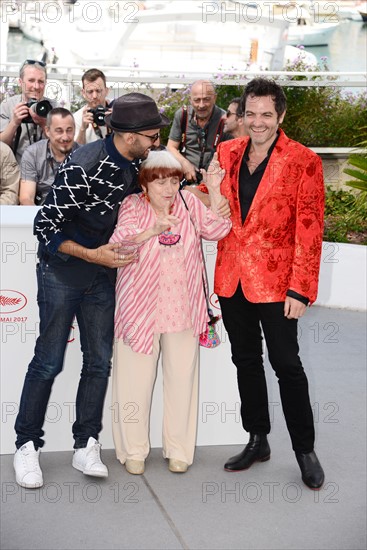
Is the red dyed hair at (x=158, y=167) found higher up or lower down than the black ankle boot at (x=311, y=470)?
higher up

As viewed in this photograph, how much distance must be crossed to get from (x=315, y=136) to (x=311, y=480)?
637cm

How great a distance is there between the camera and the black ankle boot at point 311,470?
4.64 meters

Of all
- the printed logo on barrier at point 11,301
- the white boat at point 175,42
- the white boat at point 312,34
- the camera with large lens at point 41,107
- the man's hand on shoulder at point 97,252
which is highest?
the white boat at point 312,34

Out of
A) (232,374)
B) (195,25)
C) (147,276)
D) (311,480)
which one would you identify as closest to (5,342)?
(147,276)

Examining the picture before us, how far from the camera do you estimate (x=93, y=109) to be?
7.08 m

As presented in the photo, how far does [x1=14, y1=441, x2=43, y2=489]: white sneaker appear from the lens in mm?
4559

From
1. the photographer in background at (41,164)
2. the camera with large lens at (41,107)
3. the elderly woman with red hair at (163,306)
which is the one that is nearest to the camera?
the elderly woman with red hair at (163,306)

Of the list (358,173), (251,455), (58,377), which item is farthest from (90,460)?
(358,173)

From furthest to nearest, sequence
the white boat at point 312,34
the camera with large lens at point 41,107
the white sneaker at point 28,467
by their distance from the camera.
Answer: the white boat at point 312,34 → the camera with large lens at point 41,107 → the white sneaker at point 28,467

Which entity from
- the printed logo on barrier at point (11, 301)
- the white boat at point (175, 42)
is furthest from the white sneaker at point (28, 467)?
the white boat at point (175, 42)

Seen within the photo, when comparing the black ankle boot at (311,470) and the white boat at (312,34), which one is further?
the white boat at (312,34)

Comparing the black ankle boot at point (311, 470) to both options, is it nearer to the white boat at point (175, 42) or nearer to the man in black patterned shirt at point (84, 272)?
the man in black patterned shirt at point (84, 272)

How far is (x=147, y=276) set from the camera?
4.52 m

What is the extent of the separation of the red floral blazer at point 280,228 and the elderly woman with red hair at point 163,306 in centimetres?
13
